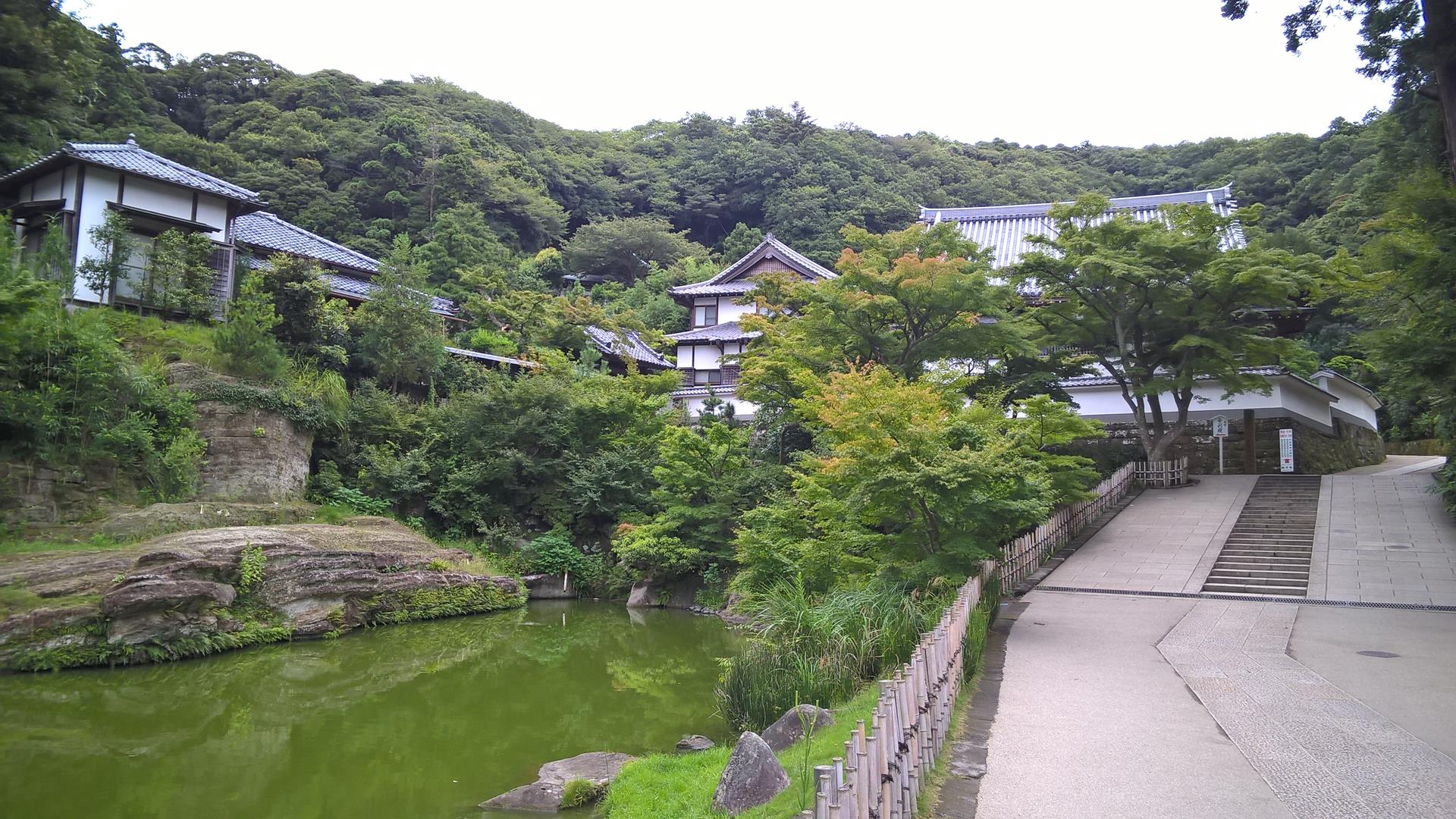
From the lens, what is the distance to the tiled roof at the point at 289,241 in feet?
83.8

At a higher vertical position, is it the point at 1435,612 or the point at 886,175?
the point at 886,175

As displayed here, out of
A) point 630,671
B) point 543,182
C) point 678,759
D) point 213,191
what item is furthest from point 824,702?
point 543,182

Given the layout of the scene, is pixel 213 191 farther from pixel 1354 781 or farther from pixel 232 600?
pixel 1354 781

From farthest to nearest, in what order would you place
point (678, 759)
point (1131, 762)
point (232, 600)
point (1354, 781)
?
point (232, 600)
point (678, 759)
point (1131, 762)
point (1354, 781)

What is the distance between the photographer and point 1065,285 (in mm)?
20078

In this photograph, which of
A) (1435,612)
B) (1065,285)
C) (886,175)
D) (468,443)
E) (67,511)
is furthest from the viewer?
(886,175)

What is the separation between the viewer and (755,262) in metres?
34.9

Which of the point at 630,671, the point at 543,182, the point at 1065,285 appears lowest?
the point at 630,671

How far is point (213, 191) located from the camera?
69.3 feet

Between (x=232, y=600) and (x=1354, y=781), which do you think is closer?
(x=1354, y=781)

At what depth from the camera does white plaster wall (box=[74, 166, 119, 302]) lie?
19.4m

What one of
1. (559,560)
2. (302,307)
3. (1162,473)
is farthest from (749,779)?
(1162,473)

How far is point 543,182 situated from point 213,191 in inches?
1210

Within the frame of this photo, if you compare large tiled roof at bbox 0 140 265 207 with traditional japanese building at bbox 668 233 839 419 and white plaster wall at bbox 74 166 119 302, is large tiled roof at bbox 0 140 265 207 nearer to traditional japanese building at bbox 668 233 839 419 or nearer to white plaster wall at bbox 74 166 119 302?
white plaster wall at bbox 74 166 119 302
